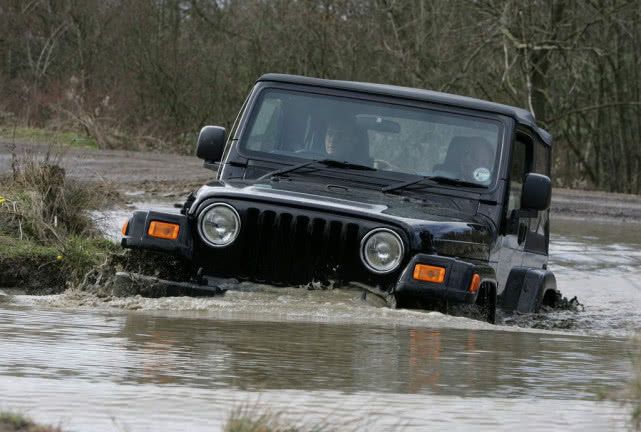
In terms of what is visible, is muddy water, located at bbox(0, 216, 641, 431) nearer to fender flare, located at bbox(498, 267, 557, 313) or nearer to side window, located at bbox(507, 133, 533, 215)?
fender flare, located at bbox(498, 267, 557, 313)

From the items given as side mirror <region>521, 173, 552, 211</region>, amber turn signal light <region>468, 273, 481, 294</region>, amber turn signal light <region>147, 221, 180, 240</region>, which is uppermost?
side mirror <region>521, 173, 552, 211</region>

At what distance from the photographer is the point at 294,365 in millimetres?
5684

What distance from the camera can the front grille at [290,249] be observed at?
7.27 m

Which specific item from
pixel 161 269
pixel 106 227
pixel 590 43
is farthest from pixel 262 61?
pixel 161 269

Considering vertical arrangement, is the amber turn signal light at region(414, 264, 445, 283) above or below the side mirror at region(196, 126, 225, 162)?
below

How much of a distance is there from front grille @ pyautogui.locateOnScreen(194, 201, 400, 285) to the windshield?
1.15 metres

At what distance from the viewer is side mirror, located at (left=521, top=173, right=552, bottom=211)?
332 inches

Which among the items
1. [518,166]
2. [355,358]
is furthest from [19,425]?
[518,166]

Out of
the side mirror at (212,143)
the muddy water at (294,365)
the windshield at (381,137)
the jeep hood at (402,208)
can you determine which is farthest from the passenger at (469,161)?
the side mirror at (212,143)

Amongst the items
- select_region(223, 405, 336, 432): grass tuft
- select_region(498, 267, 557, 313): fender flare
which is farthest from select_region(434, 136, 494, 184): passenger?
select_region(223, 405, 336, 432): grass tuft

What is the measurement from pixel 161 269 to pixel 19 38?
34.3m

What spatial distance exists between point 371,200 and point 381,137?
0.88 m

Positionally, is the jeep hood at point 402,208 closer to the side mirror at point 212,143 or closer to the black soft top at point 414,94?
the black soft top at point 414,94

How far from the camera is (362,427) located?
435 centimetres
